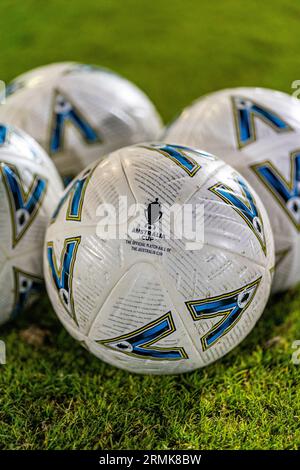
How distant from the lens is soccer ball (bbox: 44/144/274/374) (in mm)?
1947

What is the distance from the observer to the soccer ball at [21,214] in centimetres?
233

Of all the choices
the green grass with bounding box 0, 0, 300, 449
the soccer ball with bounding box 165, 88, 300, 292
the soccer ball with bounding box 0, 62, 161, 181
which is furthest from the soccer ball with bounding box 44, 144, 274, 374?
the soccer ball with bounding box 0, 62, 161, 181

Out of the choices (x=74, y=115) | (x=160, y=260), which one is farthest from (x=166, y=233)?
(x=74, y=115)

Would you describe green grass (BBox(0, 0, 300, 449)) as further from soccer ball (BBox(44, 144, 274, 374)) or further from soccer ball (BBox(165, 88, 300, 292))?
soccer ball (BBox(165, 88, 300, 292))

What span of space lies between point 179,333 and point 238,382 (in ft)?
1.48

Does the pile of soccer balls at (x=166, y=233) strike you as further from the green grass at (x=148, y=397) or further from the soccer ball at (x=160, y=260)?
the green grass at (x=148, y=397)

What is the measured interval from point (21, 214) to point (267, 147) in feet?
3.45

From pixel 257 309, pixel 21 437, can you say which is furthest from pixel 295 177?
pixel 21 437

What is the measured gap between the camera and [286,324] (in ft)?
8.54

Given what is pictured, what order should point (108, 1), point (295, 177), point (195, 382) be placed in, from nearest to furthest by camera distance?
point (195, 382)
point (295, 177)
point (108, 1)

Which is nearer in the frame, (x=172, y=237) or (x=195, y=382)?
(x=172, y=237)

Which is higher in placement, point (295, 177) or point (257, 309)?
point (295, 177)

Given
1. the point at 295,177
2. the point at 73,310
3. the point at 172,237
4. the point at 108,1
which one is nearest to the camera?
the point at 172,237

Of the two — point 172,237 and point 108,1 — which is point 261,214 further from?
point 108,1
